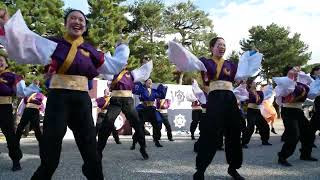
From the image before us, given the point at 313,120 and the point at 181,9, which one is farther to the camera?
the point at 181,9

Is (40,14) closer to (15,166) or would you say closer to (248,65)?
(15,166)

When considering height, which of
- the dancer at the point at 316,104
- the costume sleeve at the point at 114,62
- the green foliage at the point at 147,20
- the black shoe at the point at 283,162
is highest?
the green foliage at the point at 147,20

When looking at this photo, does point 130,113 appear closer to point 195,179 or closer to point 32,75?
point 195,179

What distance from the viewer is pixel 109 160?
28.2ft

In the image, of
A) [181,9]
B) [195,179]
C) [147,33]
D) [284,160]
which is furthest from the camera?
[181,9]

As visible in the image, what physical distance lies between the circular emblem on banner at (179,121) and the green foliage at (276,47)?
2476 cm

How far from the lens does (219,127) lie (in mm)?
5695

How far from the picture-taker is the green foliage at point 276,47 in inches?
1718

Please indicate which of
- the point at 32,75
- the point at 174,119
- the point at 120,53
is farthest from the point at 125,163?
the point at 32,75

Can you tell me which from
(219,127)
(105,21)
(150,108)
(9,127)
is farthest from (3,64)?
(105,21)

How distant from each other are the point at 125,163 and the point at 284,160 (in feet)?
9.27

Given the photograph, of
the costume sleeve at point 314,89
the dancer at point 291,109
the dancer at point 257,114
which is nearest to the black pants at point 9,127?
the dancer at point 291,109

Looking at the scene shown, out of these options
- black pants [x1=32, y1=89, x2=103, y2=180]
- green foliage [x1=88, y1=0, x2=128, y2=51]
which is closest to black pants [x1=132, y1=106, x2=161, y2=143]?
black pants [x1=32, y1=89, x2=103, y2=180]

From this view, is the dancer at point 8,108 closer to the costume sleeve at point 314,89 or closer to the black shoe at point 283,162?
the black shoe at point 283,162
